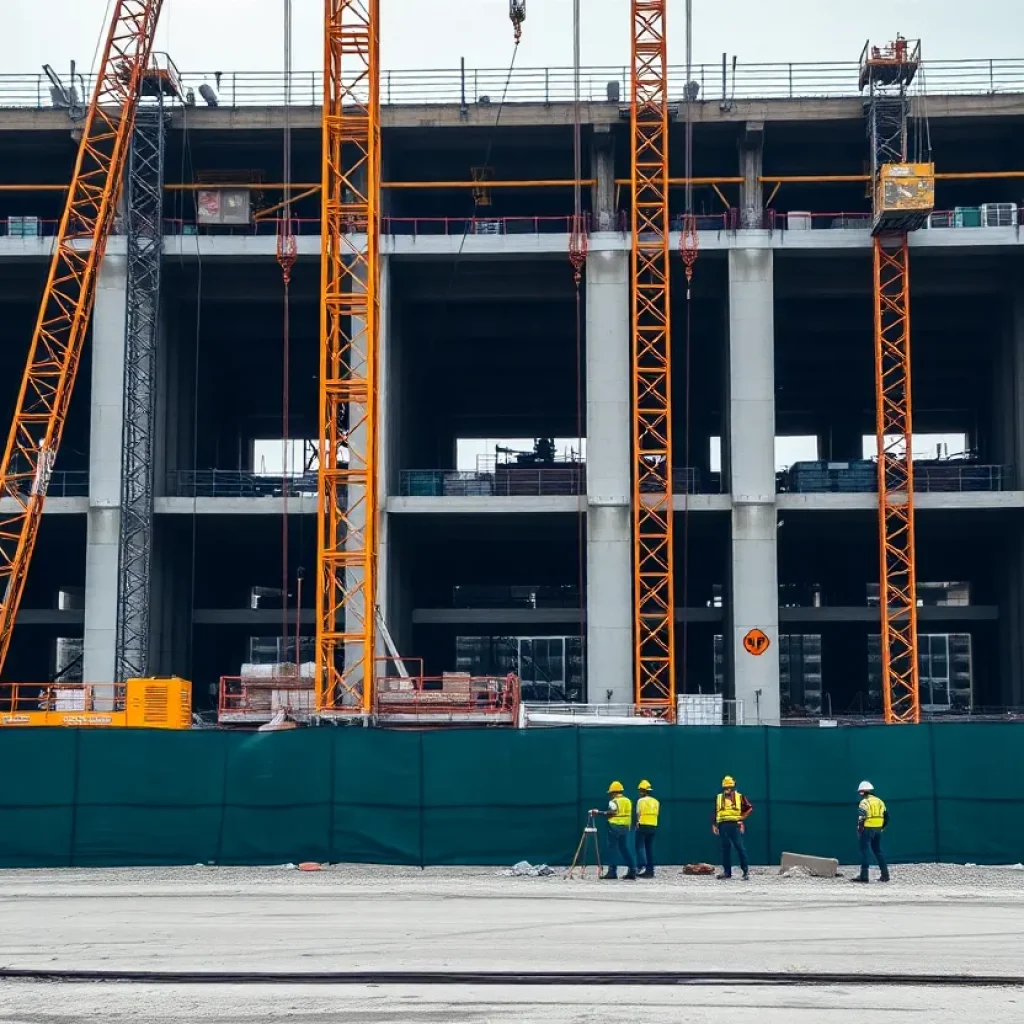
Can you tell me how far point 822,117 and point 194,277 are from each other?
23.1 meters

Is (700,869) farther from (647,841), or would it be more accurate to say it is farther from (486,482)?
(486,482)

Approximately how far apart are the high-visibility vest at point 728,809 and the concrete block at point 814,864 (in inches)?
62.0

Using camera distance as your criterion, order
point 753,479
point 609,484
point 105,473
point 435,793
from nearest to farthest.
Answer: point 435,793 → point 753,479 → point 105,473 → point 609,484

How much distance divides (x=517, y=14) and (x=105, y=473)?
2146cm

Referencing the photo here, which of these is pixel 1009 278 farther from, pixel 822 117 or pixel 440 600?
pixel 440 600

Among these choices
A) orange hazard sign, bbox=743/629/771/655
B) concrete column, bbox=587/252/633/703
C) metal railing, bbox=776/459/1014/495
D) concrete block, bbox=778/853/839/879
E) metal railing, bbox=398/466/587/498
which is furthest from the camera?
metal railing, bbox=398/466/587/498

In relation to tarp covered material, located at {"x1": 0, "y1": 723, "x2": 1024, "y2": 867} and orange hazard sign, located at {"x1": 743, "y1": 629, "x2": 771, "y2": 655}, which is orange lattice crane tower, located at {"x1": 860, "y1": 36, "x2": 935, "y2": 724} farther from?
tarp covered material, located at {"x1": 0, "y1": 723, "x2": 1024, "y2": 867}

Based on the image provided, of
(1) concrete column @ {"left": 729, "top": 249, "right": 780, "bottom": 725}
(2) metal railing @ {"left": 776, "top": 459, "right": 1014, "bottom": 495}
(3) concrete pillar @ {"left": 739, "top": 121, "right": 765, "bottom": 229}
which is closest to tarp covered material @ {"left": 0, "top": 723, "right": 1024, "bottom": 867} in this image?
(1) concrete column @ {"left": 729, "top": 249, "right": 780, "bottom": 725}

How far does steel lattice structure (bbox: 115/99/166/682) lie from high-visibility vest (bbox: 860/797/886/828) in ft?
103

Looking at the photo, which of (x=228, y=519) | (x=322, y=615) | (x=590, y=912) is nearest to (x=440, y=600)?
(x=228, y=519)

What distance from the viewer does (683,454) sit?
7150 centimetres

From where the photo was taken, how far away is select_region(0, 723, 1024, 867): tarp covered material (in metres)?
27.5

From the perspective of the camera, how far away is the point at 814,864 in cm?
2655

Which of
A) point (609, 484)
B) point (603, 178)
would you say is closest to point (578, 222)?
point (603, 178)
